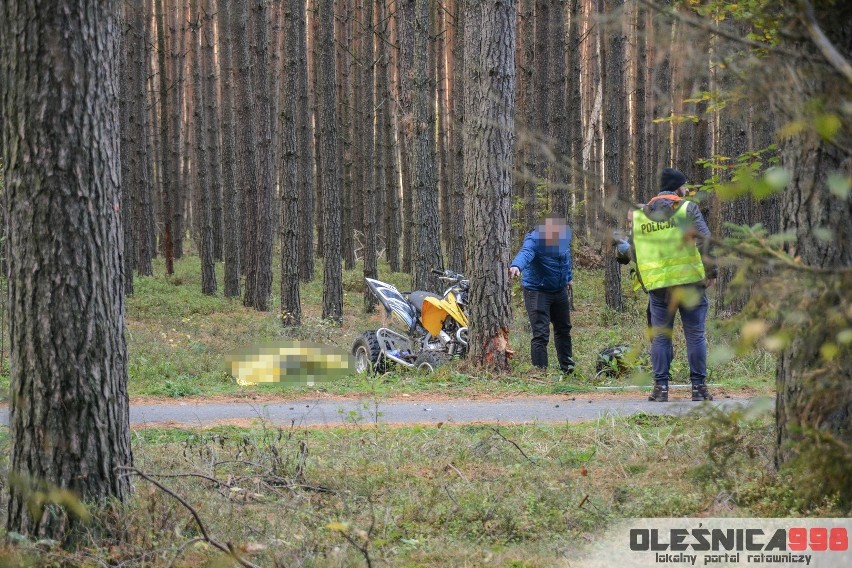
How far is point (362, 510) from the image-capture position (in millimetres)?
5527

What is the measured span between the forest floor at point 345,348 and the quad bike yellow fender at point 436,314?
2.03 ft

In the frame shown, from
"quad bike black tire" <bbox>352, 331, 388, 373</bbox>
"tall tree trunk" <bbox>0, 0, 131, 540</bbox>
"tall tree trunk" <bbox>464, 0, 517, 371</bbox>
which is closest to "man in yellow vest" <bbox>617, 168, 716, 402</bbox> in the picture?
"tall tree trunk" <bbox>464, 0, 517, 371</bbox>

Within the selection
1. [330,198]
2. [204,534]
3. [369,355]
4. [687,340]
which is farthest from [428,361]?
[330,198]

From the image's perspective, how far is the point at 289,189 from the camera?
19312 millimetres

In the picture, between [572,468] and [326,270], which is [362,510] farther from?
[326,270]

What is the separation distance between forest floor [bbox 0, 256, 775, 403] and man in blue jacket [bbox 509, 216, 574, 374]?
2.03ft

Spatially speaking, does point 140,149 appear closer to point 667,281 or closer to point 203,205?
point 203,205

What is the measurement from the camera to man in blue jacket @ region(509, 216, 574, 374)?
37.7 ft

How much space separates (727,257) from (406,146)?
33721 mm

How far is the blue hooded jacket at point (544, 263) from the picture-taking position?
37.7 feet

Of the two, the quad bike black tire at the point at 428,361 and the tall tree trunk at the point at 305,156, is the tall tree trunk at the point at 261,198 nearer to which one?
the tall tree trunk at the point at 305,156

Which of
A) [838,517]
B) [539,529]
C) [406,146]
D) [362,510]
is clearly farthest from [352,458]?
A: [406,146]

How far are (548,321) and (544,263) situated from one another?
82 centimetres

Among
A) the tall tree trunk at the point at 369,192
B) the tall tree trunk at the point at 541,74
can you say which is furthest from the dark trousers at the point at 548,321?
the tall tree trunk at the point at 541,74
